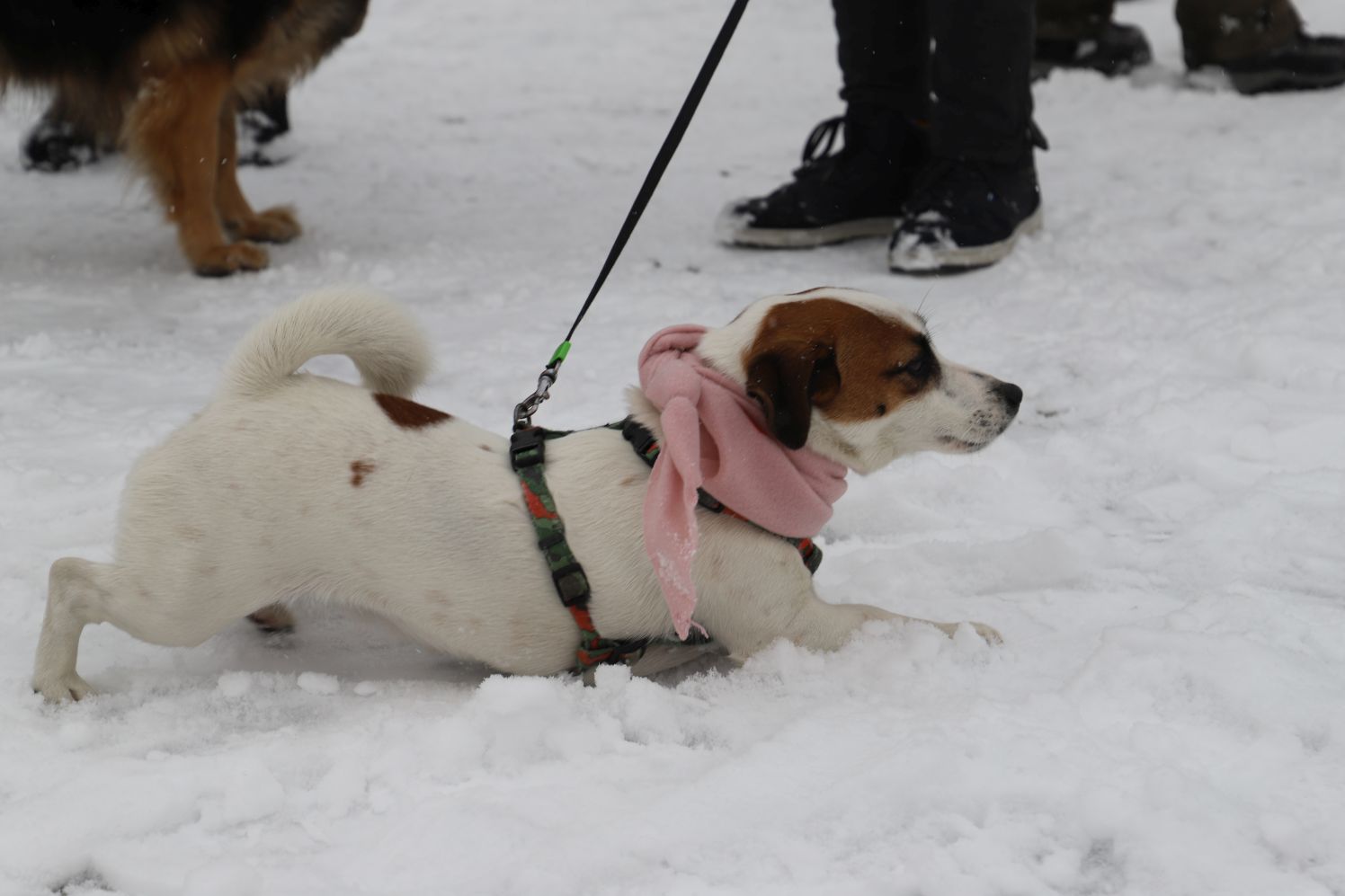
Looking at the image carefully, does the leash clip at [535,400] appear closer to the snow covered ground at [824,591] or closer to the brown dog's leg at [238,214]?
the snow covered ground at [824,591]

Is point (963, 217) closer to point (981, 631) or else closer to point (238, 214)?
point (981, 631)

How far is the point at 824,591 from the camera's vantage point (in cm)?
257

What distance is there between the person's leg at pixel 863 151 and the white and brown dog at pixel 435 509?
2417 mm

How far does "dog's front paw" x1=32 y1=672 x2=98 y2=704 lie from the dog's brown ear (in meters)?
1.25

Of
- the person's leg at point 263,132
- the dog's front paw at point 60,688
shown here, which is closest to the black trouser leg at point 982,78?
the person's leg at point 263,132

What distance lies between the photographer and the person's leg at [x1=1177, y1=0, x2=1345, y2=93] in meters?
5.80

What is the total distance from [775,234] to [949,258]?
69 centimetres

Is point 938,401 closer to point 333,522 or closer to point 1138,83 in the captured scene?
point 333,522

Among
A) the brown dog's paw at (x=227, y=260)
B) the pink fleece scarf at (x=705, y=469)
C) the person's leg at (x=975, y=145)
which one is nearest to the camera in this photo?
the pink fleece scarf at (x=705, y=469)

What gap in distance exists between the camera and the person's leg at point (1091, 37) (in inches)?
254

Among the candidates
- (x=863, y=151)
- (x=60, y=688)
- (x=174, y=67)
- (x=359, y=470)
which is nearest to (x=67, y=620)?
(x=60, y=688)

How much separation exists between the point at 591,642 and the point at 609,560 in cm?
16

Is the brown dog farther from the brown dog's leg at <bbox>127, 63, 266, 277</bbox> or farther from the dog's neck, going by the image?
the dog's neck

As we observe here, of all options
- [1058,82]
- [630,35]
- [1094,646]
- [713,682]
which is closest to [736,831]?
[713,682]
